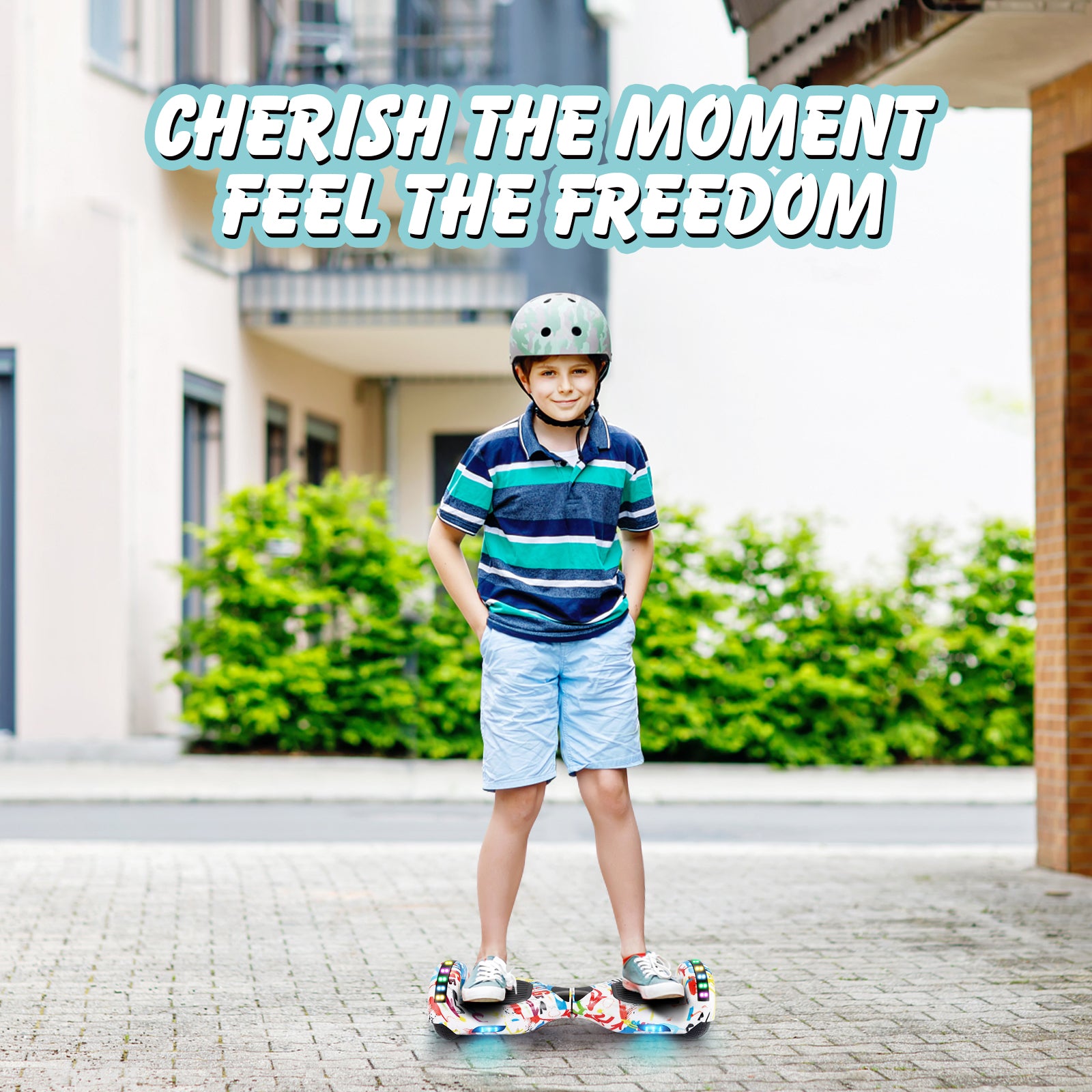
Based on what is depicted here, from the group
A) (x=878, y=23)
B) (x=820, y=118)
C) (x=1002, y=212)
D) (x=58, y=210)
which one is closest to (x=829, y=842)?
(x=820, y=118)

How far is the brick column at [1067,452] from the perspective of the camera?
7.52 m

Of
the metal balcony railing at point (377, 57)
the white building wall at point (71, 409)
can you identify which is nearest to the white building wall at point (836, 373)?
the metal balcony railing at point (377, 57)

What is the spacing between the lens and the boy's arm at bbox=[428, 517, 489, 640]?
459 cm

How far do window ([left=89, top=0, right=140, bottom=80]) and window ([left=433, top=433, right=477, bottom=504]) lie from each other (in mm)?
6809

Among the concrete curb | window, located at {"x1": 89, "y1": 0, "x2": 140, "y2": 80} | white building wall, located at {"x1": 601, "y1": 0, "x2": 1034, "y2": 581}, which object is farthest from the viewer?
white building wall, located at {"x1": 601, "y1": 0, "x2": 1034, "y2": 581}

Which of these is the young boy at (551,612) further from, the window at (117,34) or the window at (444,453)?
the window at (444,453)

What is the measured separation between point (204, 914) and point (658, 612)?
7909 mm

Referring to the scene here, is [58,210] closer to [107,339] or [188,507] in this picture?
[107,339]

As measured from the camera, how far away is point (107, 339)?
14.5 m

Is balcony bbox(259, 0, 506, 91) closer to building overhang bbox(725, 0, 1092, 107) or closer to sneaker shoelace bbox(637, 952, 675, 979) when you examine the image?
building overhang bbox(725, 0, 1092, 107)

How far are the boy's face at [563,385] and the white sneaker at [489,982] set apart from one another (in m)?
1.42

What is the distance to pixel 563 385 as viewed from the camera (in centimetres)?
455

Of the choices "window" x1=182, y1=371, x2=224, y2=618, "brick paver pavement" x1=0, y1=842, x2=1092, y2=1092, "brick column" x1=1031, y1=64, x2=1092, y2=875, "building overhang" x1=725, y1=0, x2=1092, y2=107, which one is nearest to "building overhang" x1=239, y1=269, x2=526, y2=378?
"window" x1=182, y1=371, x2=224, y2=618

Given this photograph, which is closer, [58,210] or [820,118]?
[820,118]
